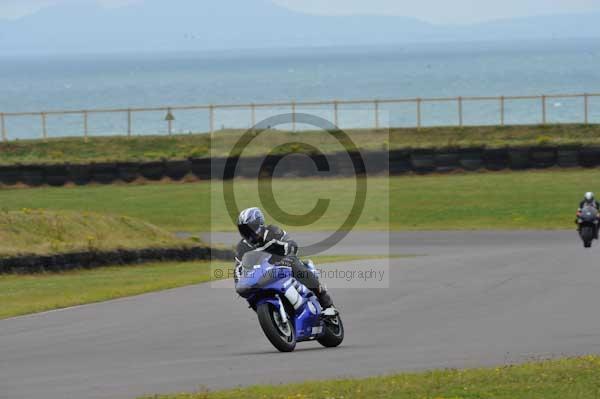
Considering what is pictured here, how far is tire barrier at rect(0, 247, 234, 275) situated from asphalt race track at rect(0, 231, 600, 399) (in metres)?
4.53

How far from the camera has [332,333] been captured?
13.6 meters

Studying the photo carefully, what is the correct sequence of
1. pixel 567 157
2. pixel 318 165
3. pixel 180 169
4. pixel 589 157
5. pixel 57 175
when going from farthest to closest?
pixel 180 169
pixel 57 175
pixel 318 165
pixel 567 157
pixel 589 157

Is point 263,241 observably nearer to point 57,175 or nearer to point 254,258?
point 254,258

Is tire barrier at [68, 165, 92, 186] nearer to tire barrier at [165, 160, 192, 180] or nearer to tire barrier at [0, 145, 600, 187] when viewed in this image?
tire barrier at [0, 145, 600, 187]

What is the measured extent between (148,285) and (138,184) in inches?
1028

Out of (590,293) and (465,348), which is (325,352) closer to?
(465,348)

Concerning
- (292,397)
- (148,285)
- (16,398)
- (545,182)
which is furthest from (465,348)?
(545,182)

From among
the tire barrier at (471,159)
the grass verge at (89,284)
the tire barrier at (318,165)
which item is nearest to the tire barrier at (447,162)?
the tire barrier at (318,165)

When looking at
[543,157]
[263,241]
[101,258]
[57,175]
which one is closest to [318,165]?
[543,157]

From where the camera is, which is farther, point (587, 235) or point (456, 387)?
point (587, 235)

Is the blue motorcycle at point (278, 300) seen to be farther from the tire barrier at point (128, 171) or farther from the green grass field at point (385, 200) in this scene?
the tire barrier at point (128, 171)

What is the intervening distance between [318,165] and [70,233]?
2178 centimetres

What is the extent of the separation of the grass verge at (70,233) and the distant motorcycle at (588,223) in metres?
10.0

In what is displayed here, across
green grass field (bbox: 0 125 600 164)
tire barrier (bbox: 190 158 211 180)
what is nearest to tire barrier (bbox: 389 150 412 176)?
green grass field (bbox: 0 125 600 164)
